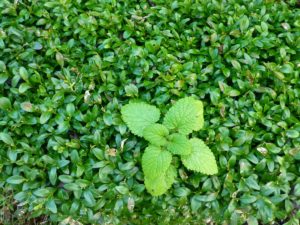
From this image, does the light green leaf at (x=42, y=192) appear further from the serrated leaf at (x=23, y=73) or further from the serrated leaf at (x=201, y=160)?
the serrated leaf at (x=201, y=160)

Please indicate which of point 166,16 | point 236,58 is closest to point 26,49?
point 166,16

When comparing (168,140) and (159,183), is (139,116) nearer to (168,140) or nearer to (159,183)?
(168,140)

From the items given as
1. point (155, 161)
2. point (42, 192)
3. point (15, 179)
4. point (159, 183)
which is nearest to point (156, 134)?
point (155, 161)

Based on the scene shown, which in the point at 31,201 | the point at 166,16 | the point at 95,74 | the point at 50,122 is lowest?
the point at 31,201

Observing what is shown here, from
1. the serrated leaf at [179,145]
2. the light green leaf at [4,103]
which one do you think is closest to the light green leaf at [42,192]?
the light green leaf at [4,103]

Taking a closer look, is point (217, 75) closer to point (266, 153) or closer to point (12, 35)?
point (266, 153)

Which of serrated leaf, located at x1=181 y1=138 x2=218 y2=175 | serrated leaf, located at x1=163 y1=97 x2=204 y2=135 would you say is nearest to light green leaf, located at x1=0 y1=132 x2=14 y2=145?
serrated leaf, located at x1=163 y1=97 x2=204 y2=135
